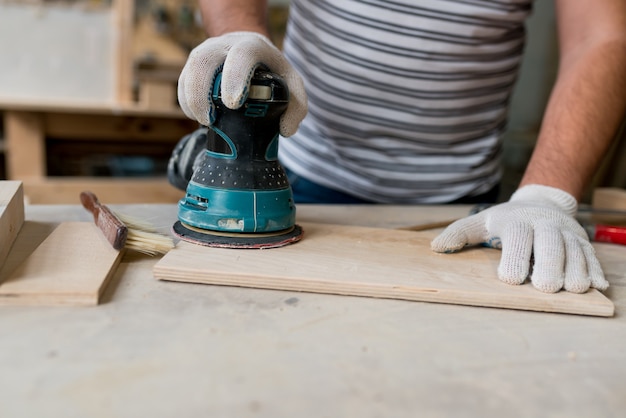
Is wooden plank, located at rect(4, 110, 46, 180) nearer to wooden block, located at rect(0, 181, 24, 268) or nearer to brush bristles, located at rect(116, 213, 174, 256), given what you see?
wooden block, located at rect(0, 181, 24, 268)

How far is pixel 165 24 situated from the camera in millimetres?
3258

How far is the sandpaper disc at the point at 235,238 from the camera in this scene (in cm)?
86

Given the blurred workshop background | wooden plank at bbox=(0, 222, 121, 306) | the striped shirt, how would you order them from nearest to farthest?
wooden plank at bbox=(0, 222, 121, 306) → the striped shirt → the blurred workshop background

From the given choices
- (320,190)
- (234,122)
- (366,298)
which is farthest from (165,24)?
(366,298)

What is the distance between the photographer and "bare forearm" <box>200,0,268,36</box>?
116cm

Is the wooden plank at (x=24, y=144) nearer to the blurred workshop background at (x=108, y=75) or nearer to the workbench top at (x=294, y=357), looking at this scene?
the blurred workshop background at (x=108, y=75)

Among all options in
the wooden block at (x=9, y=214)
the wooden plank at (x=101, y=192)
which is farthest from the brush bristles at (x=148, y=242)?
the wooden plank at (x=101, y=192)

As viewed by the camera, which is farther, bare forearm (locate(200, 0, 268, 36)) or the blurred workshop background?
the blurred workshop background

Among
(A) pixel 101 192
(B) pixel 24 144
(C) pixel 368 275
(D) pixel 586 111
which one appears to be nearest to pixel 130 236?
(C) pixel 368 275

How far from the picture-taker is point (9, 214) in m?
0.83

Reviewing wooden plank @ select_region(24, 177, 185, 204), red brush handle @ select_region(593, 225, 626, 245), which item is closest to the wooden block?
red brush handle @ select_region(593, 225, 626, 245)

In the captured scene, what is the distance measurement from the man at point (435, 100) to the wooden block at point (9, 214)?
0.98 feet

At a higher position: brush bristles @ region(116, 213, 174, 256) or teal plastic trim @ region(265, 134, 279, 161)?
teal plastic trim @ region(265, 134, 279, 161)

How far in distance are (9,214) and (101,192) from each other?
5.60ft
